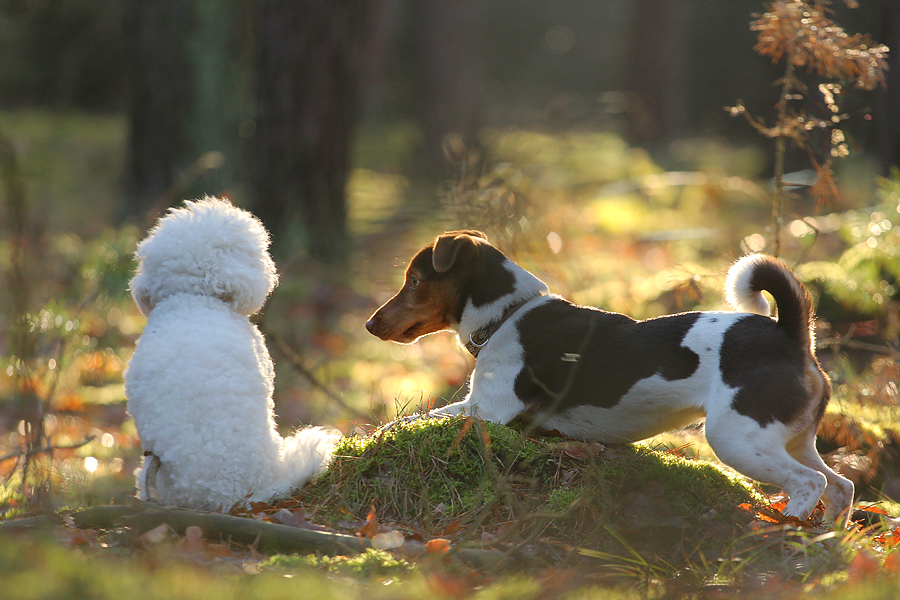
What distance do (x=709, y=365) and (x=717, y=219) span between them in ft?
38.7

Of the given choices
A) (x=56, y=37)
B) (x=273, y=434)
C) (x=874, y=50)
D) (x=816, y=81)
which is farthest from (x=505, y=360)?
(x=56, y=37)

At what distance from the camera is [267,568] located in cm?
282

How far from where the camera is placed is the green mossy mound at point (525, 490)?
135 inches

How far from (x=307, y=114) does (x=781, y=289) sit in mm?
8868

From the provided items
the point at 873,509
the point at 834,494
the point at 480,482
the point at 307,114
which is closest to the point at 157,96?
the point at 307,114

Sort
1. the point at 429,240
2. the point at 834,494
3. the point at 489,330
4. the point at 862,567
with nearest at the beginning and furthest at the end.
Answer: the point at 862,567 < the point at 834,494 < the point at 489,330 < the point at 429,240

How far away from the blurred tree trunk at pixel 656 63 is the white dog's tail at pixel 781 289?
20557mm

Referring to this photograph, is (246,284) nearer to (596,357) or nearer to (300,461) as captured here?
(300,461)

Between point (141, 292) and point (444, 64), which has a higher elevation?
point (444, 64)

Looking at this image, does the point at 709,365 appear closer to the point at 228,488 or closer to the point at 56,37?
the point at 228,488

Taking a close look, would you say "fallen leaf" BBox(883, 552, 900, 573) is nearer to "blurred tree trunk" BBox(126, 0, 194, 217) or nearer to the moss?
the moss

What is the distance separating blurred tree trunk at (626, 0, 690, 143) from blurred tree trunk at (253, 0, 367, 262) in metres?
14.7

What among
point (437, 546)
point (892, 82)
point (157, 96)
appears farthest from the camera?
point (157, 96)

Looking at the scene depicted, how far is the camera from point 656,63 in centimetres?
2433
